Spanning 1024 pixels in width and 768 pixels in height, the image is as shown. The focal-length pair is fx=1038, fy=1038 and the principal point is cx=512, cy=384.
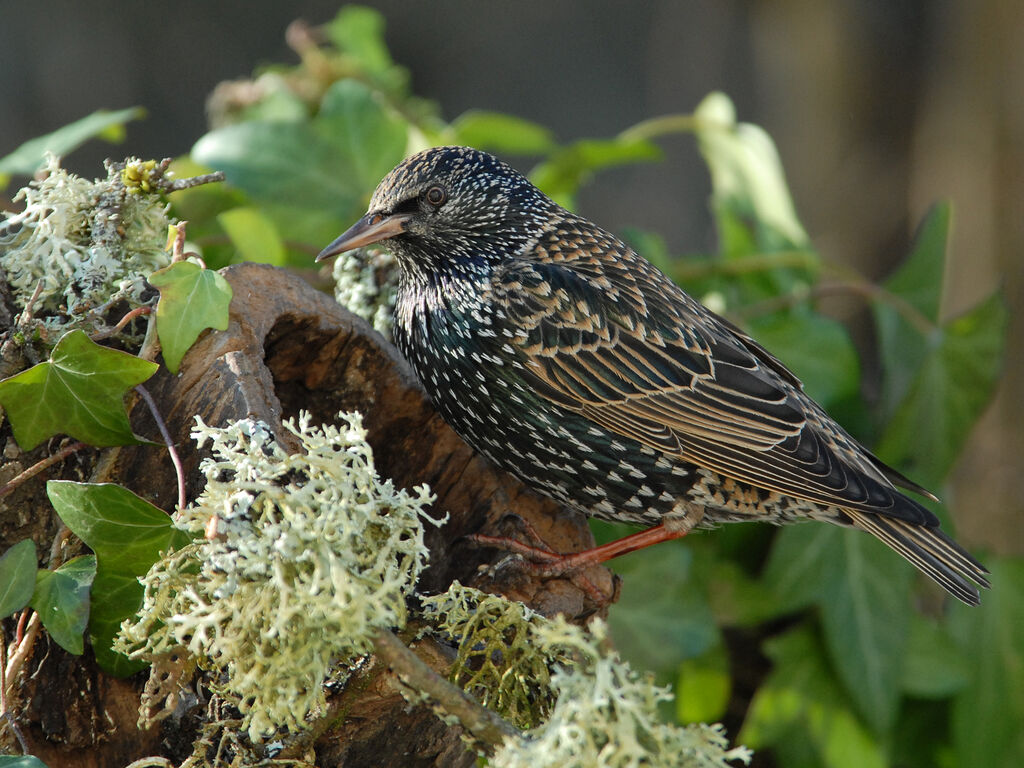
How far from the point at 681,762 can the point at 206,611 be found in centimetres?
63

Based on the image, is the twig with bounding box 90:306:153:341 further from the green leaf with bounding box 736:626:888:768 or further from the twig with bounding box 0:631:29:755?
the green leaf with bounding box 736:626:888:768

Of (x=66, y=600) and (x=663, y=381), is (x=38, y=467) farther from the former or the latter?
(x=663, y=381)

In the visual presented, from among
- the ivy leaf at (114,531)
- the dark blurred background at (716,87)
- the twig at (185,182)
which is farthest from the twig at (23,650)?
the dark blurred background at (716,87)

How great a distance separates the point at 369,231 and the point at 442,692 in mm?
1335

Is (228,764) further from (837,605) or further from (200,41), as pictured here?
(200,41)

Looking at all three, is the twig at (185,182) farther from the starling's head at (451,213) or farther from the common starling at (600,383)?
the starling's head at (451,213)

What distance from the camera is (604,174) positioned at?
27.2 feet

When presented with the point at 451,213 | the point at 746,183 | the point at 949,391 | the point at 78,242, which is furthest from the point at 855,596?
the point at 78,242

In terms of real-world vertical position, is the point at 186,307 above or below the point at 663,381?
below

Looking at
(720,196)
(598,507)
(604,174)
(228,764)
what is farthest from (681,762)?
(604,174)

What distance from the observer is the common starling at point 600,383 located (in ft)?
7.45

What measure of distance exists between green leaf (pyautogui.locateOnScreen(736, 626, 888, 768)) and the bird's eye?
1.44 meters

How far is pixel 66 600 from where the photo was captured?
4.96ft

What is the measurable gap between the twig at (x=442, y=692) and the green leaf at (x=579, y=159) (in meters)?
2.04
